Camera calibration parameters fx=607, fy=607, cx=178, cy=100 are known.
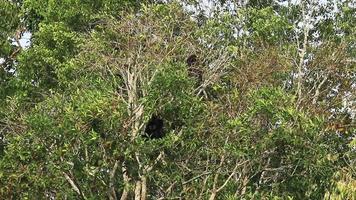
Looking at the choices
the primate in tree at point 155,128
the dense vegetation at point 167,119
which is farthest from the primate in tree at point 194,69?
the primate in tree at point 155,128

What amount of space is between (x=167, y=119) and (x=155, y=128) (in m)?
0.60

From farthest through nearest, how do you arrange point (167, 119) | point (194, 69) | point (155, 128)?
point (194, 69) → point (155, 128) → point (167, 119)

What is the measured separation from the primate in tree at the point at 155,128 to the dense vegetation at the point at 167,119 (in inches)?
0.9

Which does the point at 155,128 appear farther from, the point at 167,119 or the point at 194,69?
the point at 194,69

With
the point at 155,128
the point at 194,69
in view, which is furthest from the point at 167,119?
the point at 194,69

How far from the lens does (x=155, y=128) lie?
953 centimetres

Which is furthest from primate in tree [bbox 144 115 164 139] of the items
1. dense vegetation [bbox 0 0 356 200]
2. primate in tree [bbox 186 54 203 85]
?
primate in tree [bbox 186 54 203 85]

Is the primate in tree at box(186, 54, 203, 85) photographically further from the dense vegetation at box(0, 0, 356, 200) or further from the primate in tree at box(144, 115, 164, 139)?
the primate in tree at box(144, 115, 164, 139)

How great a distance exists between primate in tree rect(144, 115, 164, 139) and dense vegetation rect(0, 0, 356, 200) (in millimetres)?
23

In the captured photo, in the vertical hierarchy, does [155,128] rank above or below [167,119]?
below

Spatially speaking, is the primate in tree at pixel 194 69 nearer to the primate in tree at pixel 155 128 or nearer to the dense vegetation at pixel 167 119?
the dense vegetation at pixel 167 119

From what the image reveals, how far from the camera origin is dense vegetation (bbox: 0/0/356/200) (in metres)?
8.45

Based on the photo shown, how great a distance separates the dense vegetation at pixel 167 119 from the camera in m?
8.45

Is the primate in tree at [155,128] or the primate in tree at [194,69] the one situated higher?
the primate in tree at [194,69]
